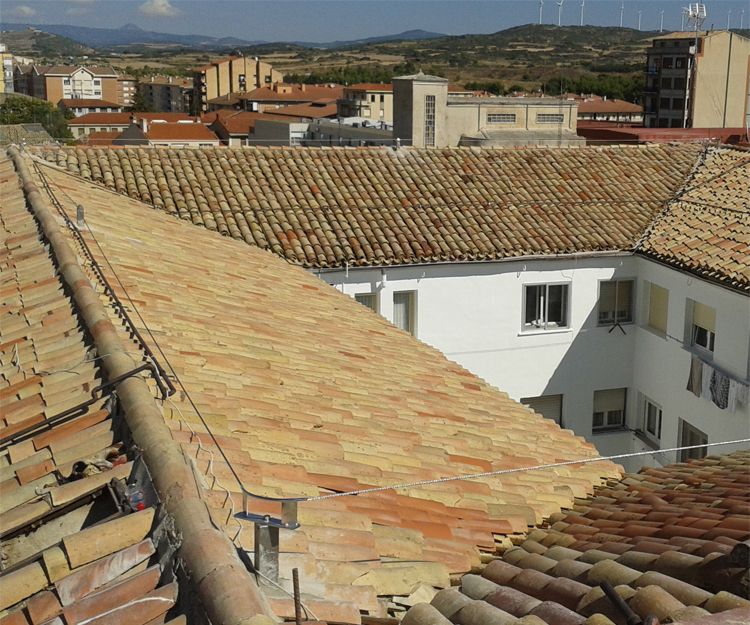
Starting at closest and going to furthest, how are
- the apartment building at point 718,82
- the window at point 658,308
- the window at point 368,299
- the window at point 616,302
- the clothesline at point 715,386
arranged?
the clothesline at point 715,386 < the window at point 368,299 < the window at point 658,308 < the window at point 616,302 < the apartment building at point 718,82

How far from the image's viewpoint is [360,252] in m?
15.0

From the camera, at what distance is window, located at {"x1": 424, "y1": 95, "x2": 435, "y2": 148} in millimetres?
40469

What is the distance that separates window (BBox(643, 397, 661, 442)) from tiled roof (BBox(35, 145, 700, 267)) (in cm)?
299

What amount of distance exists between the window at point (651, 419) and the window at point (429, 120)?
24.8 meters

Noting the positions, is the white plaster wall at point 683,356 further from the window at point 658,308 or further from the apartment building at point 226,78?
the apartment building at point 226,78

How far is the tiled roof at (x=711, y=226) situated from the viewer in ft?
48.3

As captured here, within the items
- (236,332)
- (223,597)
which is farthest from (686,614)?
(236,332)

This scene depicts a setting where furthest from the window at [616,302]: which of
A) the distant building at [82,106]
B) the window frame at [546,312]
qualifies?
the distant building at [82,106]

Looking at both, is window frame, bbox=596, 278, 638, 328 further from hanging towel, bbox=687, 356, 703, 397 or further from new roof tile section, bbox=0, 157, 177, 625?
new roof tile section, bbox=0, 157, 177, 625

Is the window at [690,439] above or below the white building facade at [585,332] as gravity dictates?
below

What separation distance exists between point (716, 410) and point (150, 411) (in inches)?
477

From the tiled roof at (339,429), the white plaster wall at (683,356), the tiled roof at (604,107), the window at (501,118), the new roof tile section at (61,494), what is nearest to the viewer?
the new roof tile section at (61,494)

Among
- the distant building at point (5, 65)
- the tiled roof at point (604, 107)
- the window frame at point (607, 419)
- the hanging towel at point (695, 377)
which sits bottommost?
the window frame at point (607, 419)

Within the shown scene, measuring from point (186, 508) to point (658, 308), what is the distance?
14.5m
